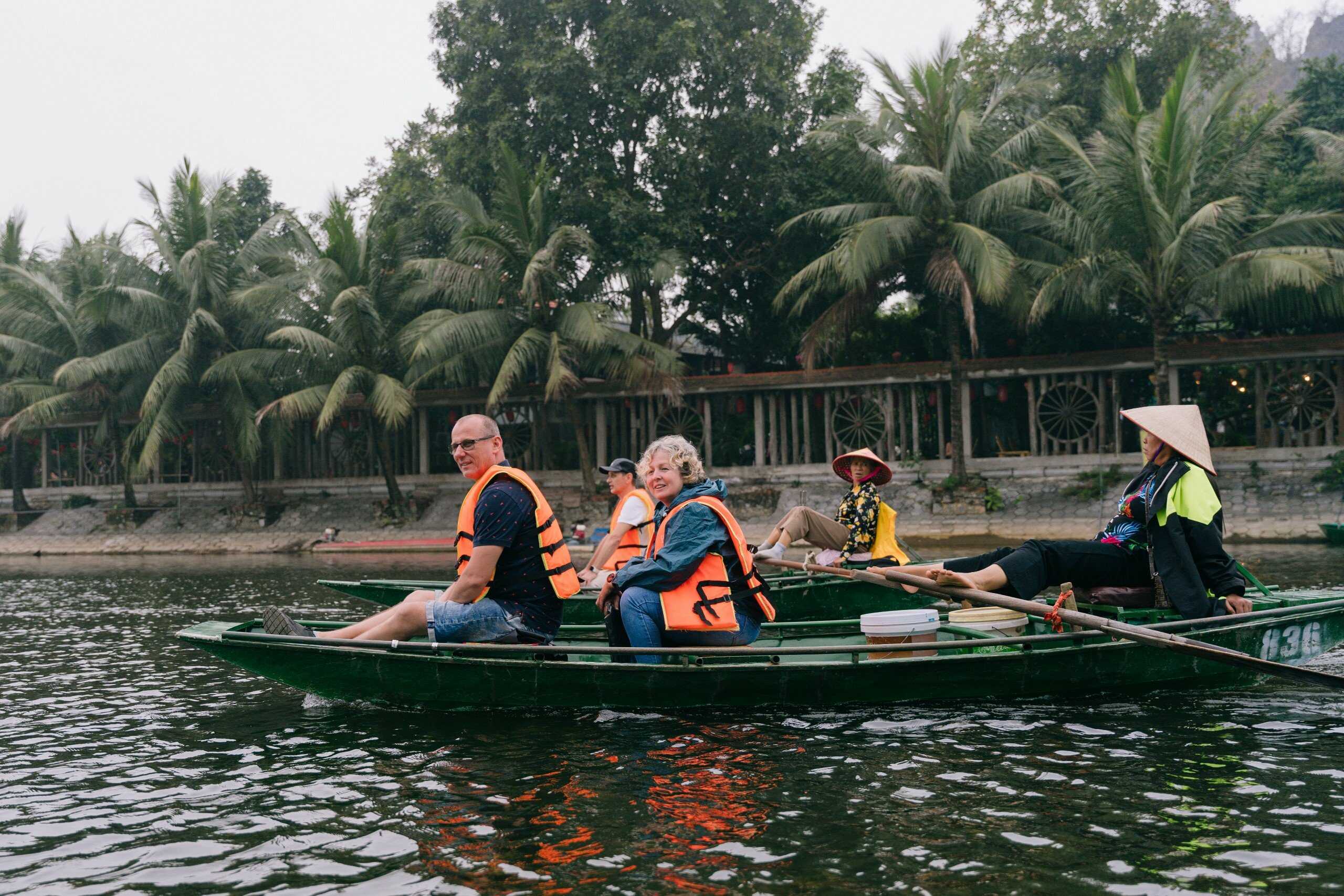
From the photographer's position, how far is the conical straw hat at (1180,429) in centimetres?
820

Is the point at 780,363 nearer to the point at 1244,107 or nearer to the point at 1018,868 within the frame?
the point at 1244,107

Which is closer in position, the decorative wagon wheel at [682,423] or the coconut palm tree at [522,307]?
the coconut palm tree at [522,307]

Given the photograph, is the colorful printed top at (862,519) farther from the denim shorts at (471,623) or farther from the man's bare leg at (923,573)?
the denim shorts at (471,623)

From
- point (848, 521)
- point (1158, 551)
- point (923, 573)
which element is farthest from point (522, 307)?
point (1158, 551)

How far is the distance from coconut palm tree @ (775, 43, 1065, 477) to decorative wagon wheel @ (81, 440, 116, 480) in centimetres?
2476

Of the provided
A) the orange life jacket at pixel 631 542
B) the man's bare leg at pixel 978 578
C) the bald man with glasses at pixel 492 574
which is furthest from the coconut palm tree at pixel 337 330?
the man's bare leg at pixel 978 578

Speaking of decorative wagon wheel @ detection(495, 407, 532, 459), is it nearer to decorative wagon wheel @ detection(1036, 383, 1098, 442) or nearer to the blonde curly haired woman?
decorative wagon wheel @ detection(1036, 383, 1098, 442)

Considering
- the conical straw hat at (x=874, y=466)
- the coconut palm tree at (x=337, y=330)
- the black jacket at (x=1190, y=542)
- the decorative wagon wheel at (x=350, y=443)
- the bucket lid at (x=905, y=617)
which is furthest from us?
the decorative wagon wheel at (x=350, y=443)

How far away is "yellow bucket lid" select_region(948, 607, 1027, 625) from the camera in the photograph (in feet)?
31.1

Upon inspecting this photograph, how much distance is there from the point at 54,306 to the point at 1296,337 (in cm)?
3188

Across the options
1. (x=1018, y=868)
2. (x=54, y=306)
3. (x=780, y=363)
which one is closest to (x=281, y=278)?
(x=54, y=306)

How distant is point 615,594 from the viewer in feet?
28.0

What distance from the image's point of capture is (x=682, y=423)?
2964 cm

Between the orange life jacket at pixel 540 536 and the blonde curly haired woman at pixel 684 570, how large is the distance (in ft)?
1.33
